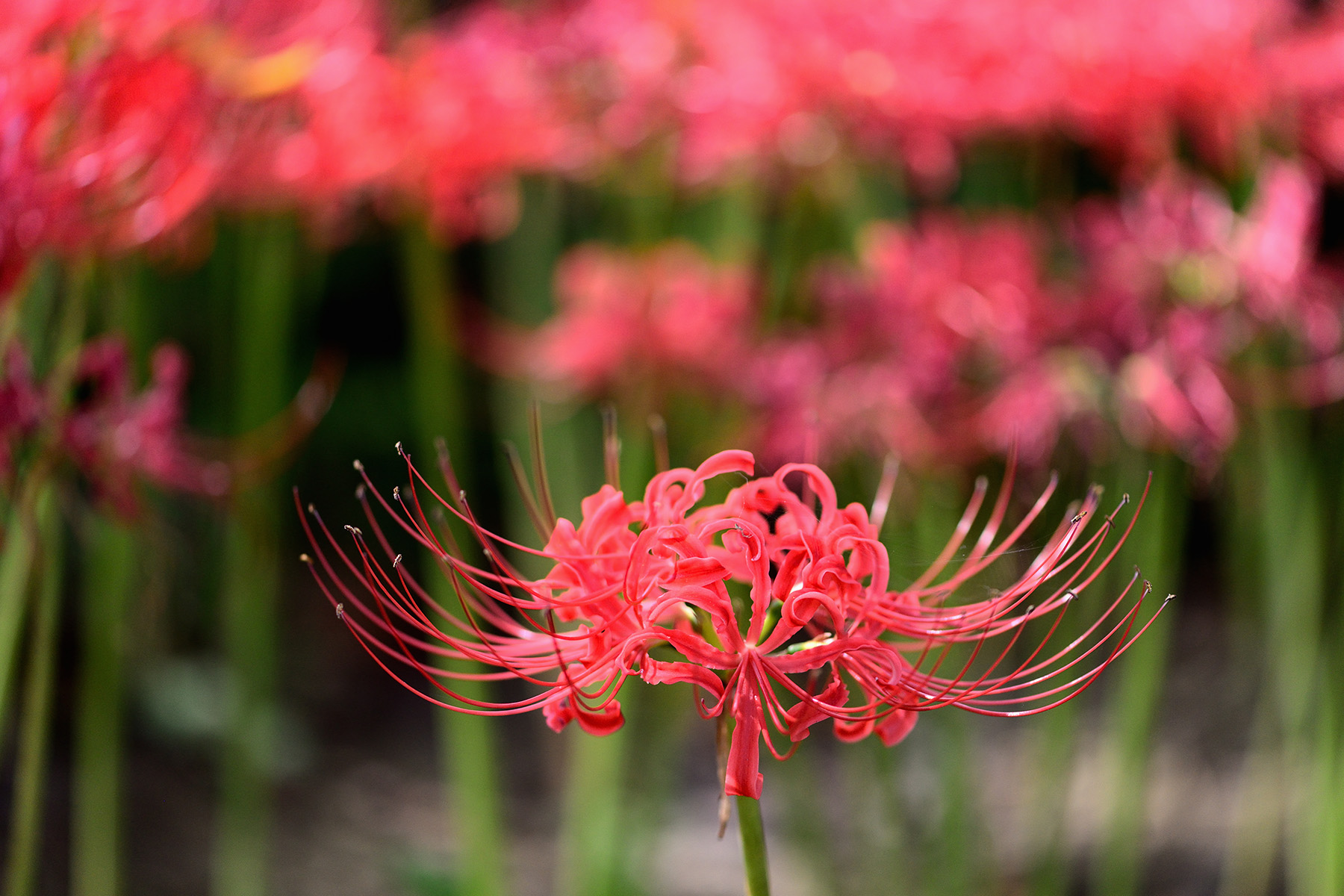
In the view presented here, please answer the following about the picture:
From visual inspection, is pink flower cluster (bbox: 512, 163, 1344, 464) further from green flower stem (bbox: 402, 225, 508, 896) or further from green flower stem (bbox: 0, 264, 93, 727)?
green flower stem (bbox: 0, 264, 93, 727)

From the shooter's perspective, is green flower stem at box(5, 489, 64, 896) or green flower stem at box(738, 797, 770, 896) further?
green flower stem at box(5, 489, 64, 896)

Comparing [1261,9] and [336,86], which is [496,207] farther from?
[1261,9]

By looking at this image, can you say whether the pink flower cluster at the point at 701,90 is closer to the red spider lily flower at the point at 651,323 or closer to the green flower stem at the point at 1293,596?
the red spider lily flower at the point at 651,323

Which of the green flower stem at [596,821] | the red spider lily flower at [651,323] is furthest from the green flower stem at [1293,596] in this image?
the green flower stem at [596,821]

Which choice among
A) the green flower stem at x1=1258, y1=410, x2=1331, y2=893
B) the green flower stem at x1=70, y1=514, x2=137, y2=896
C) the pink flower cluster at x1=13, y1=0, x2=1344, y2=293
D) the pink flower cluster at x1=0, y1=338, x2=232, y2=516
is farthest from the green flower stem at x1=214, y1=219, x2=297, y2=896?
the green flower stem at x1=1258, y1=410, x2=1331, y2=893

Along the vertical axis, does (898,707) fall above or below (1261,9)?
below

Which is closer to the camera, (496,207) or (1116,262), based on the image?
(1116,262)

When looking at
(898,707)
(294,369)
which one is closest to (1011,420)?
(898,707)
